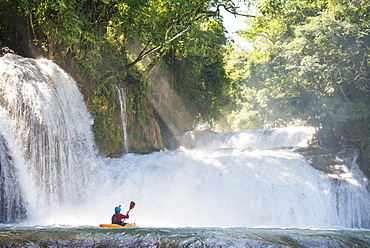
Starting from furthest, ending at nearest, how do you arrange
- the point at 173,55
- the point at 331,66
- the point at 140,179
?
the point at 173,55 < the point at 331,66 < the point at 140,179

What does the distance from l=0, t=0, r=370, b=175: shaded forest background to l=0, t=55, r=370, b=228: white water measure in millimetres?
1387

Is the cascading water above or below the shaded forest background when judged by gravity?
below

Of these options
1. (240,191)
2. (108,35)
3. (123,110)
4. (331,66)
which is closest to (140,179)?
(240,191)

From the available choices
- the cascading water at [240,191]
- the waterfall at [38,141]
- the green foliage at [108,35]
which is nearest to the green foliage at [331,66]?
the cascading water at [240,191]

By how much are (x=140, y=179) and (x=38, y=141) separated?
4.34m

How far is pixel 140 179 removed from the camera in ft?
42.4

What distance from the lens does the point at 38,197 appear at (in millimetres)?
9305

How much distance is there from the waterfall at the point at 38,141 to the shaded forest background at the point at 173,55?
68.4 inches

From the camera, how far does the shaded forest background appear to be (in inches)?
495

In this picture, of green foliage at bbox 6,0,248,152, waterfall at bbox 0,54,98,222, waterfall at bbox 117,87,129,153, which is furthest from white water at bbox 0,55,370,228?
green foliage at bbox 6,0,248,152

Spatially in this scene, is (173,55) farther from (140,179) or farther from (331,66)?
(140,179)

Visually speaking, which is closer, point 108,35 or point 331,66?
point 331,66

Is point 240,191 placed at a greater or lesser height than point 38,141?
lesser

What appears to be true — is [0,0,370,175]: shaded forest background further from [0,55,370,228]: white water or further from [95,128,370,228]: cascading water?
[95,128,370,228]: cascading water
